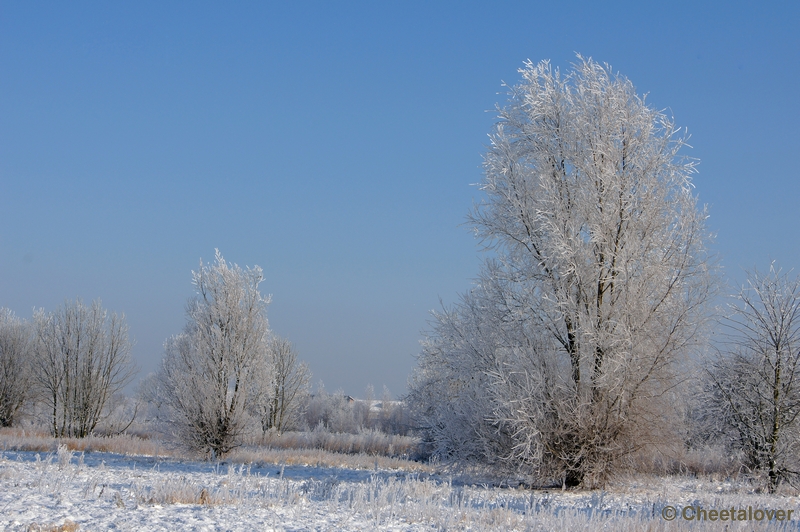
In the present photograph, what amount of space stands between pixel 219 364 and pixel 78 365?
46.9 ft

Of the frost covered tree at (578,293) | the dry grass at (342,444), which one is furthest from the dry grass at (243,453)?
the frost covered tree at (578,293)

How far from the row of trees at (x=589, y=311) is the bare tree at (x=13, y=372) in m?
31.3

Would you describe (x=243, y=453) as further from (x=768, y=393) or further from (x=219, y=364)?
(x=768, y=393)

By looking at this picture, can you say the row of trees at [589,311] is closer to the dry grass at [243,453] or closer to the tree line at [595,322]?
the tree line at [595,322]

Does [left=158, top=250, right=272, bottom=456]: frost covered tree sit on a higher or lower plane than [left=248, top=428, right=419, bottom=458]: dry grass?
higher

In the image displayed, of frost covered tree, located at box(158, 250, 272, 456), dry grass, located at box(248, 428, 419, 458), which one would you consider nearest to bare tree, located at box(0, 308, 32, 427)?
dry grass, located at box(248, 428, 419, 458)

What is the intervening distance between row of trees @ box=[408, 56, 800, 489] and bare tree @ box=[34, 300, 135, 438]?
21.6 m

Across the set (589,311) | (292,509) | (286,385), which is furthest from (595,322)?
(286,385)

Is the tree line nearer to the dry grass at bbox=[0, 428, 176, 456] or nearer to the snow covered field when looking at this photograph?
the snow covered field

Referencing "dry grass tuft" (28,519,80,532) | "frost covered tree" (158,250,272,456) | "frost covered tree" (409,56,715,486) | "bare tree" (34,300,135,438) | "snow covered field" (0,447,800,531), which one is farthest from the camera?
"bare tree" (34,300,135,438)

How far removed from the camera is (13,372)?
3231 centimetres

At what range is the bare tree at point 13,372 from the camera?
3198 cm

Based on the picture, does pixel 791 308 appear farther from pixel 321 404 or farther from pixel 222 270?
pixel 321 404

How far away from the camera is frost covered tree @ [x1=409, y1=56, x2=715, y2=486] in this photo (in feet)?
33.5
